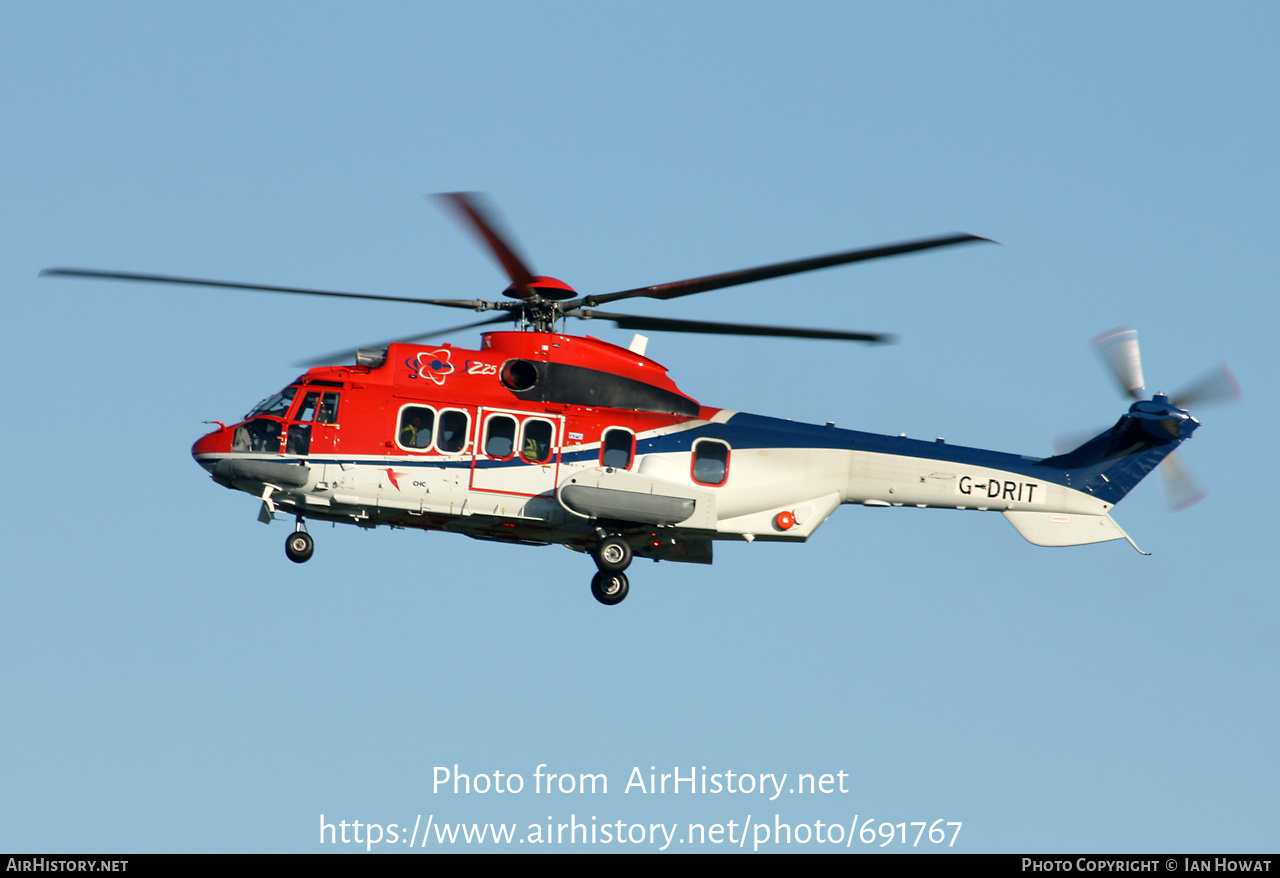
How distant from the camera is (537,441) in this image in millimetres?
27688

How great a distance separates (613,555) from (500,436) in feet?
9.36

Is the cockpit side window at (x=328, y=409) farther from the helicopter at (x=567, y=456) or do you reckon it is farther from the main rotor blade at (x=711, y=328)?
the main rotor blade at (x=711, y=328)

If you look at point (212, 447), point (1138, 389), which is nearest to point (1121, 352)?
point (1138, 389)

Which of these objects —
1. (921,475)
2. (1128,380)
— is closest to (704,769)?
(921,475)

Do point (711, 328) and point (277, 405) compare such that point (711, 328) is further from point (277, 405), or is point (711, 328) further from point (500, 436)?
point (277, 405)

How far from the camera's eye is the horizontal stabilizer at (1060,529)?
95.9 ft

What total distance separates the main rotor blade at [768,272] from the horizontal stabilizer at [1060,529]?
750cm

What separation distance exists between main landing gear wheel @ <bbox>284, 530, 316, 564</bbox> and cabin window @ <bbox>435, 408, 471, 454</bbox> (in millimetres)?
2722

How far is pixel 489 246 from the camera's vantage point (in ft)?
83.3

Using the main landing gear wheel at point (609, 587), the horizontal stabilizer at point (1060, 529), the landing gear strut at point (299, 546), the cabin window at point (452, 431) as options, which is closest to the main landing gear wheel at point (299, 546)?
the landing gear strut at point (299, 546)

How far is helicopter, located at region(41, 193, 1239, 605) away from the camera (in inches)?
1075

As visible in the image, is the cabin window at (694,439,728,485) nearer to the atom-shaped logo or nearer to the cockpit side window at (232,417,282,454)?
the atom-shaped logo

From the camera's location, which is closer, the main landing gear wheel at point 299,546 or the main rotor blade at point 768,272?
the main rotor blade at point 768,272
